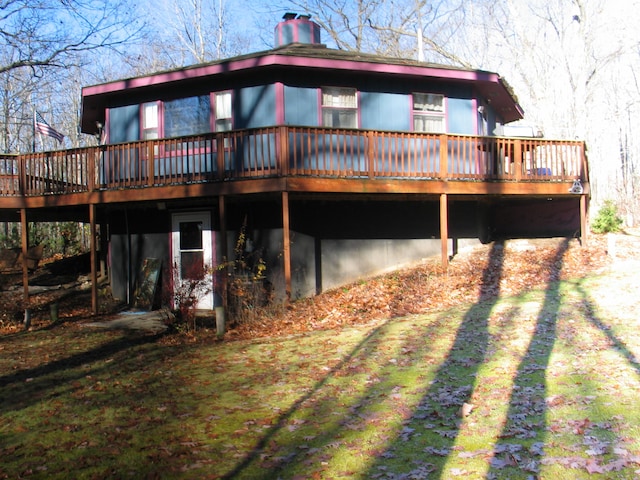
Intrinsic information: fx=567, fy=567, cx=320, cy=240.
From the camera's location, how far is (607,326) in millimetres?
8031

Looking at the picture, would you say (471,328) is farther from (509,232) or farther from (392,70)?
(509,232)

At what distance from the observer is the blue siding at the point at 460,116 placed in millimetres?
14172

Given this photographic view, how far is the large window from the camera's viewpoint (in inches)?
541

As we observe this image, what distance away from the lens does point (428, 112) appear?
1405 cm

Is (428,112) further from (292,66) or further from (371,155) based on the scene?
(292,66)

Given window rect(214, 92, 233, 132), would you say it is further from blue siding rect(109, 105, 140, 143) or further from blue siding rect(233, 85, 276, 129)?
blue siding rect(109, 105, 140, 143)

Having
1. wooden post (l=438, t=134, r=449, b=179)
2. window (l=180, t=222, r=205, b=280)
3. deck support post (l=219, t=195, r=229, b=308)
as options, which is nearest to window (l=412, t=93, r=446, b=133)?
wooden post (l=438, t=134, r=449, b=179)

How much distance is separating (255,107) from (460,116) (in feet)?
16.9

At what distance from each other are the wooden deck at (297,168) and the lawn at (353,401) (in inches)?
139

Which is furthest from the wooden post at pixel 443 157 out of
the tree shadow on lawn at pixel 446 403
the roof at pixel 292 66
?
the tree shadow on lawn at pixel 446 403

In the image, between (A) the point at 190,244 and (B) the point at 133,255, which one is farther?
(B) the point at 133,255

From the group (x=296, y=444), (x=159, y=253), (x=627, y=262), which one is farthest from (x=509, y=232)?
(x=296, y=444)

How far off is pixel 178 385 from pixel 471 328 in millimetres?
4334

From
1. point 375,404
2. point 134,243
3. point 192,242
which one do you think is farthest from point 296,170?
point 375,404
